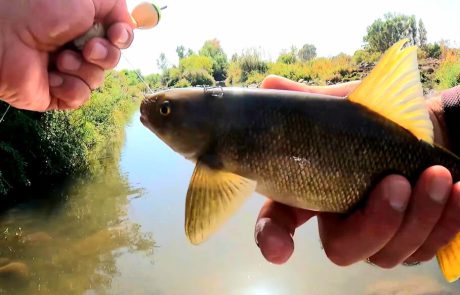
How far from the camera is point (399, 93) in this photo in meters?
1.99

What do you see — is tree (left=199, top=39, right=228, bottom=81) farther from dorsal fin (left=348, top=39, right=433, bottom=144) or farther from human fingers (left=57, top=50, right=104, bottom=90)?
dorsal fin (left=348, top=39, right=433, bottom=144)

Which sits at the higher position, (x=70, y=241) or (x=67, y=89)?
(x=67, y=89)

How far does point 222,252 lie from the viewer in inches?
324

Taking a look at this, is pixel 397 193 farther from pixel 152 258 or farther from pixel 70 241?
pixel 70 241

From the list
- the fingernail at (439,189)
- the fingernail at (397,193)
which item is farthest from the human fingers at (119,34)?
the fingernail at (439,189)

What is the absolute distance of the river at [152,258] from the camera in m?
7.00

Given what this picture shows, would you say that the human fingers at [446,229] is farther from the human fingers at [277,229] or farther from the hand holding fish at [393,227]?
the human fingers at [277,229]

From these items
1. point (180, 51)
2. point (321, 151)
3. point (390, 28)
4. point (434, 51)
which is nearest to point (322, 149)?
point (321, 151)

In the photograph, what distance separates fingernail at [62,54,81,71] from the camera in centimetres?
260

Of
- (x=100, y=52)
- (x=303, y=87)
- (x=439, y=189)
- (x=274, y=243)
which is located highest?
(x=439, y=189)

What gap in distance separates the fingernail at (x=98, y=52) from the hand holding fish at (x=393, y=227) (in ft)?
4.31

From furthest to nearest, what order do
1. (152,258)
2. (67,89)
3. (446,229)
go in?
(152,258) → (67,89) → (446,229)

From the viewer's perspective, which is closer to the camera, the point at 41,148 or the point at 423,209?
the point at 423,209

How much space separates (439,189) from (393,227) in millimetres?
248
